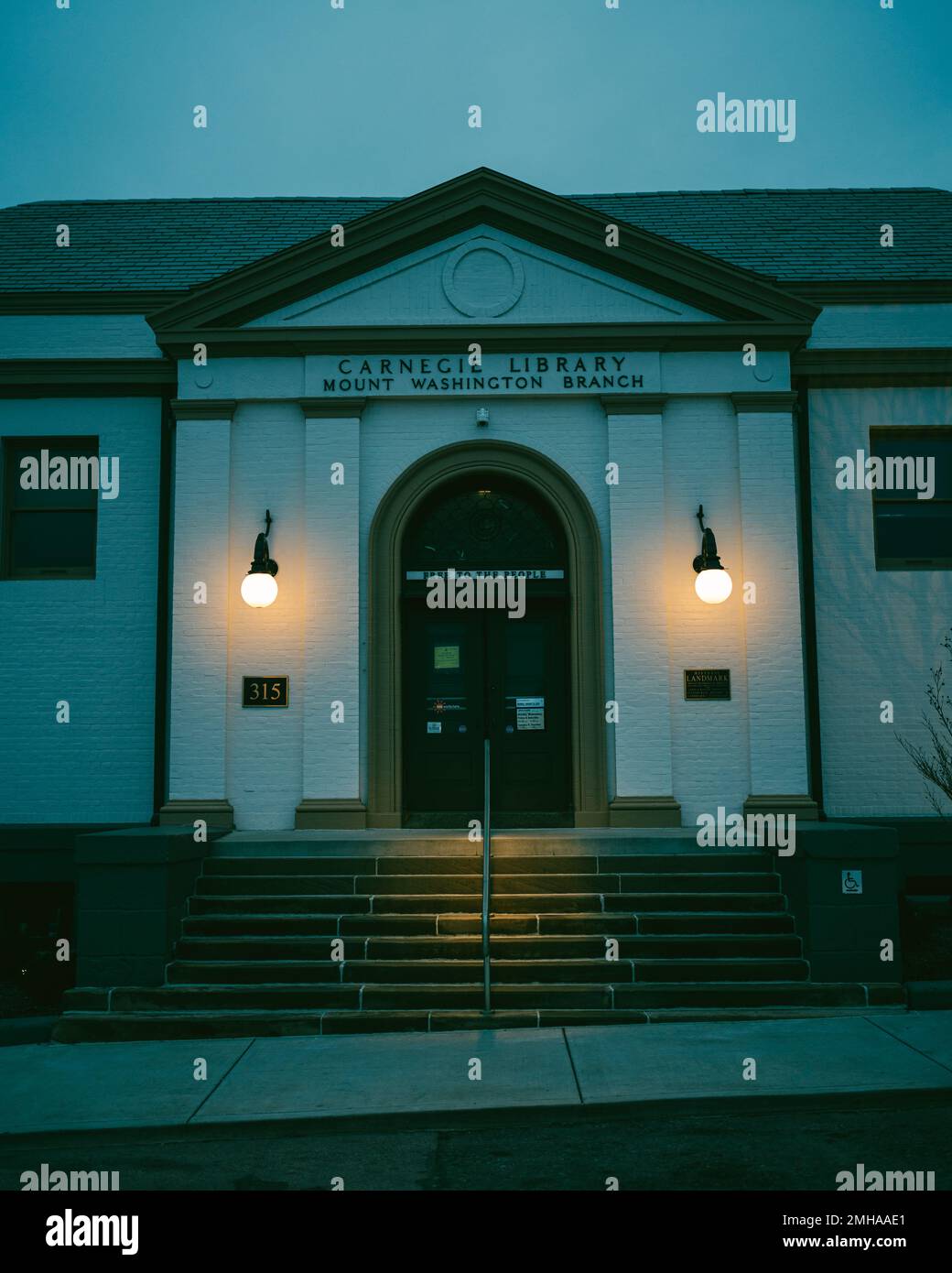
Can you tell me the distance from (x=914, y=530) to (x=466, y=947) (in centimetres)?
696

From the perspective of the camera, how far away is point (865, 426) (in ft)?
39.6

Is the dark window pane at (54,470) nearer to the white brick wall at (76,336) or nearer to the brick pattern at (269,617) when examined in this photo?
the white brick wall at (76,336)

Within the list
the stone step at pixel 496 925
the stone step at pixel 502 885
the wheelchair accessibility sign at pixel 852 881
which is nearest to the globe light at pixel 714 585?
the stone step at pixel 502 885

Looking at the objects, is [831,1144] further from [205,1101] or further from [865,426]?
[865,426]

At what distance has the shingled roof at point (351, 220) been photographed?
13.2 meters

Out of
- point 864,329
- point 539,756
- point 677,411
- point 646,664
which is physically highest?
point 864,329

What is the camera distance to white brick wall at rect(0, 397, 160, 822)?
11617 mm

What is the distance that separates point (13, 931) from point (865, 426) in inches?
414

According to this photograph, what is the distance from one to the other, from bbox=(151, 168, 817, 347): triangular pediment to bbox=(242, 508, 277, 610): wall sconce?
236 centimetres

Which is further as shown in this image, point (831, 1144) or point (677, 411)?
point (677, 411)

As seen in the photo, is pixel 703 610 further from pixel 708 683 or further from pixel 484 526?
pixel 484 526

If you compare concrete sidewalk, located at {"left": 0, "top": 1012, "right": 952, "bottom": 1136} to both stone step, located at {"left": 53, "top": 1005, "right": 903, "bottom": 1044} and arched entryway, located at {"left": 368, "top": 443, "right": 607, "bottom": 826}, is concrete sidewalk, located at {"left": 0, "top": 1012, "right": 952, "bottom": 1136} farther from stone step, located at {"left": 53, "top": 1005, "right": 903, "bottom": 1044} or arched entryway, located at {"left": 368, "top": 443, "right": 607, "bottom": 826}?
arched entryway, located at {"left": 368, "top": 443, "right": 607, "bottom": 826}

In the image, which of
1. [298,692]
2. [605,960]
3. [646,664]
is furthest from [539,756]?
[605,960]
